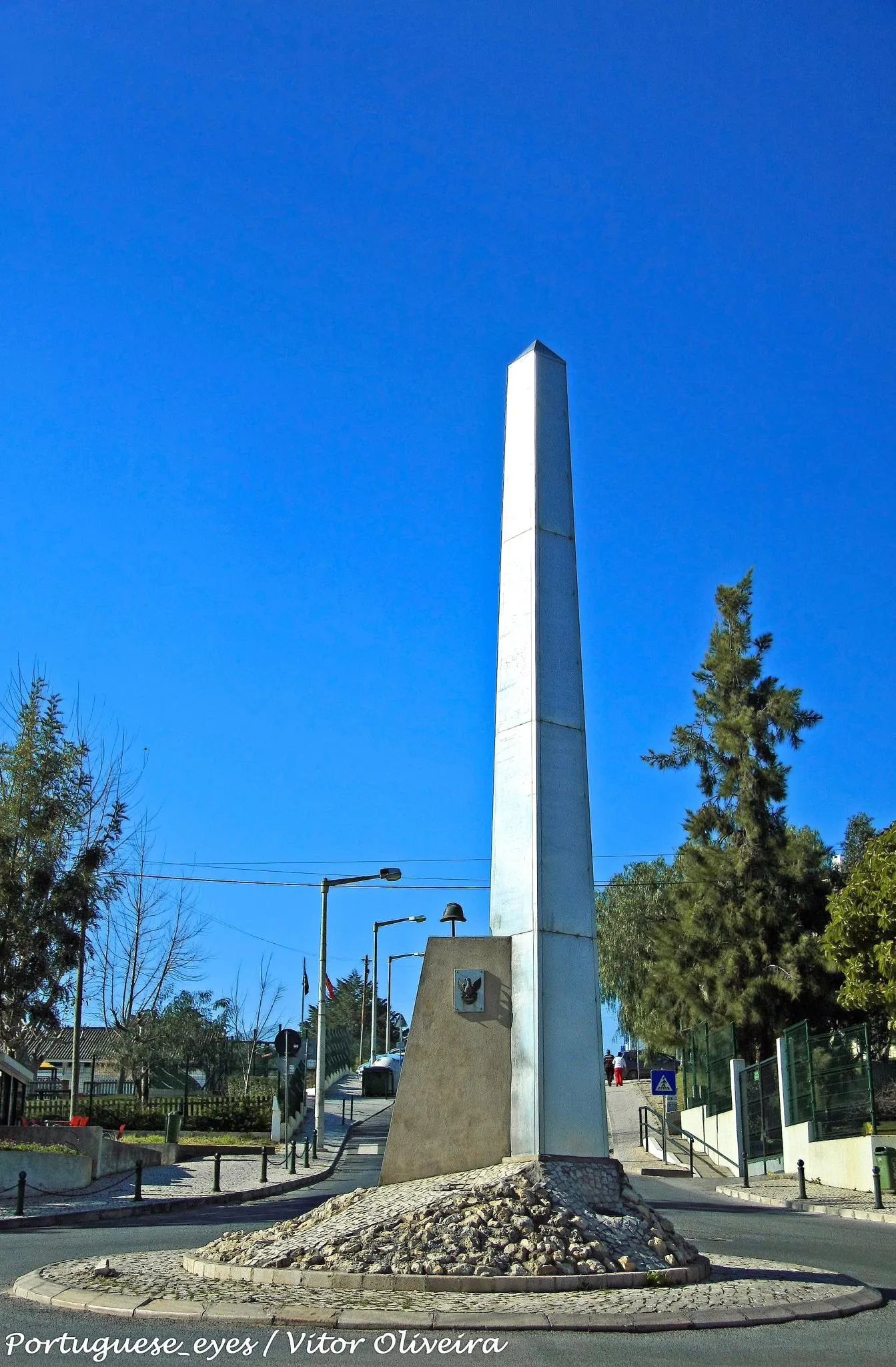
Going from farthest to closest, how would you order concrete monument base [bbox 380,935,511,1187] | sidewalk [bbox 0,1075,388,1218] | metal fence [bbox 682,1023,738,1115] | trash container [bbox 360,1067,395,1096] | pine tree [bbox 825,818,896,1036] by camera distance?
1. trash container [bbox 360,1067,395,1096]
2. metal fence [bbox 682,1023,738,1115]
3. pine tree [bbox 825,818,896,1036]
4. sidewalk [bbox 0,1075,388,1218]
5. concrete monument base [bbox 380,935,511,1187]

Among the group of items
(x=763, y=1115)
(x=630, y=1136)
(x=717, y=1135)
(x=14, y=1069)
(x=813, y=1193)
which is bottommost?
(x=630, y=1136)

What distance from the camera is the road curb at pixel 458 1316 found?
7.80 metres

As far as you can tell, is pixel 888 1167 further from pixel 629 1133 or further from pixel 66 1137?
pixel 629 1133

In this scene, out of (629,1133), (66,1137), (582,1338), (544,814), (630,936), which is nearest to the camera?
(582,1338)

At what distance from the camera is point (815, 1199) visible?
21.5 m

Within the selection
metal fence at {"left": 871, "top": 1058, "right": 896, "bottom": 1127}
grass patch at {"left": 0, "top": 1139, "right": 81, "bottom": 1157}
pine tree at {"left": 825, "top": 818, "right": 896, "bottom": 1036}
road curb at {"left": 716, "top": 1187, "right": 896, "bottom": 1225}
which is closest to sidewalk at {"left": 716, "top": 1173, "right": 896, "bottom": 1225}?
road curb at {"left": 716, "top": 1187, "right": 896, "bottom": 1225}

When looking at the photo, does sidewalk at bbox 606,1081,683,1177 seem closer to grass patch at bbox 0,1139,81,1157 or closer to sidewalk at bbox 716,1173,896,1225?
sidewalk at bbox 716,1173,896,1225

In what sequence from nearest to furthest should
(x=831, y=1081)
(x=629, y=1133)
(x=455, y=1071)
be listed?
(x=455, y=1071) < (x=831, y=1081) < (x=629, y=1133)

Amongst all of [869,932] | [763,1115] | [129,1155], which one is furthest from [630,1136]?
[129,1155]

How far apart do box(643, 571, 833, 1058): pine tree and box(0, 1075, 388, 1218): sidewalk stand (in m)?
12.0

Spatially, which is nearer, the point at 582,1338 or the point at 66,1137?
the point at 582,1338

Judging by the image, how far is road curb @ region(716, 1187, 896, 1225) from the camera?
18.3 metres

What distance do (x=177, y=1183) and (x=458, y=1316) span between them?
19767 millimetres

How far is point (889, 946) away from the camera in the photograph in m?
23.8
